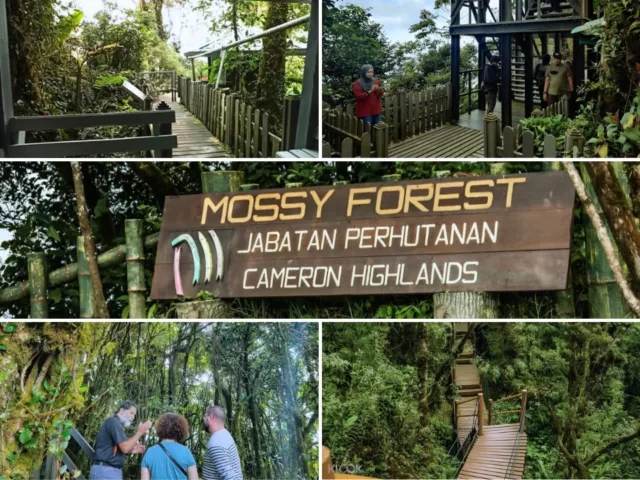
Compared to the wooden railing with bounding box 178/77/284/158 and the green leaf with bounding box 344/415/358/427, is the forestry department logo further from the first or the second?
the green leaf with bounding box 344/415/358/427

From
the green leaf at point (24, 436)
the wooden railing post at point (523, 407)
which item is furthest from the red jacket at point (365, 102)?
the green leaf at point (24, 436)

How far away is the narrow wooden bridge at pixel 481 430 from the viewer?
5.00 m

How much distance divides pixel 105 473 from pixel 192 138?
249 cm

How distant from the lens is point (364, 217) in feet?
16.0

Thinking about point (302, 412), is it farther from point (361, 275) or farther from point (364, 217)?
point (364, 217)

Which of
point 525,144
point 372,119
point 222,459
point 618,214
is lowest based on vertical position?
point 222,459

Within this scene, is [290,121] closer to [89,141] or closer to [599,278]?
[89,141]

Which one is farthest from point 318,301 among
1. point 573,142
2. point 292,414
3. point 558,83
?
point 558,83

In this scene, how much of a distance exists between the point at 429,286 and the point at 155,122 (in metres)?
2.21

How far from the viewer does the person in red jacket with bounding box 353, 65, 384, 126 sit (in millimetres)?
6535

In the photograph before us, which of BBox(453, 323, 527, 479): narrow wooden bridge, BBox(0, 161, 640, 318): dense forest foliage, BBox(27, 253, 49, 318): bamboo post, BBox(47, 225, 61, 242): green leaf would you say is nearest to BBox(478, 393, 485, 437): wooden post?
BBox(453, 323, 527, 479): narrow wooden bridge

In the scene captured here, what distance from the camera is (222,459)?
5.07 meters

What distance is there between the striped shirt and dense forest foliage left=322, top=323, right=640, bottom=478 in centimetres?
60

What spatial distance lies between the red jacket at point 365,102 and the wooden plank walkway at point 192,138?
4.26 feet
